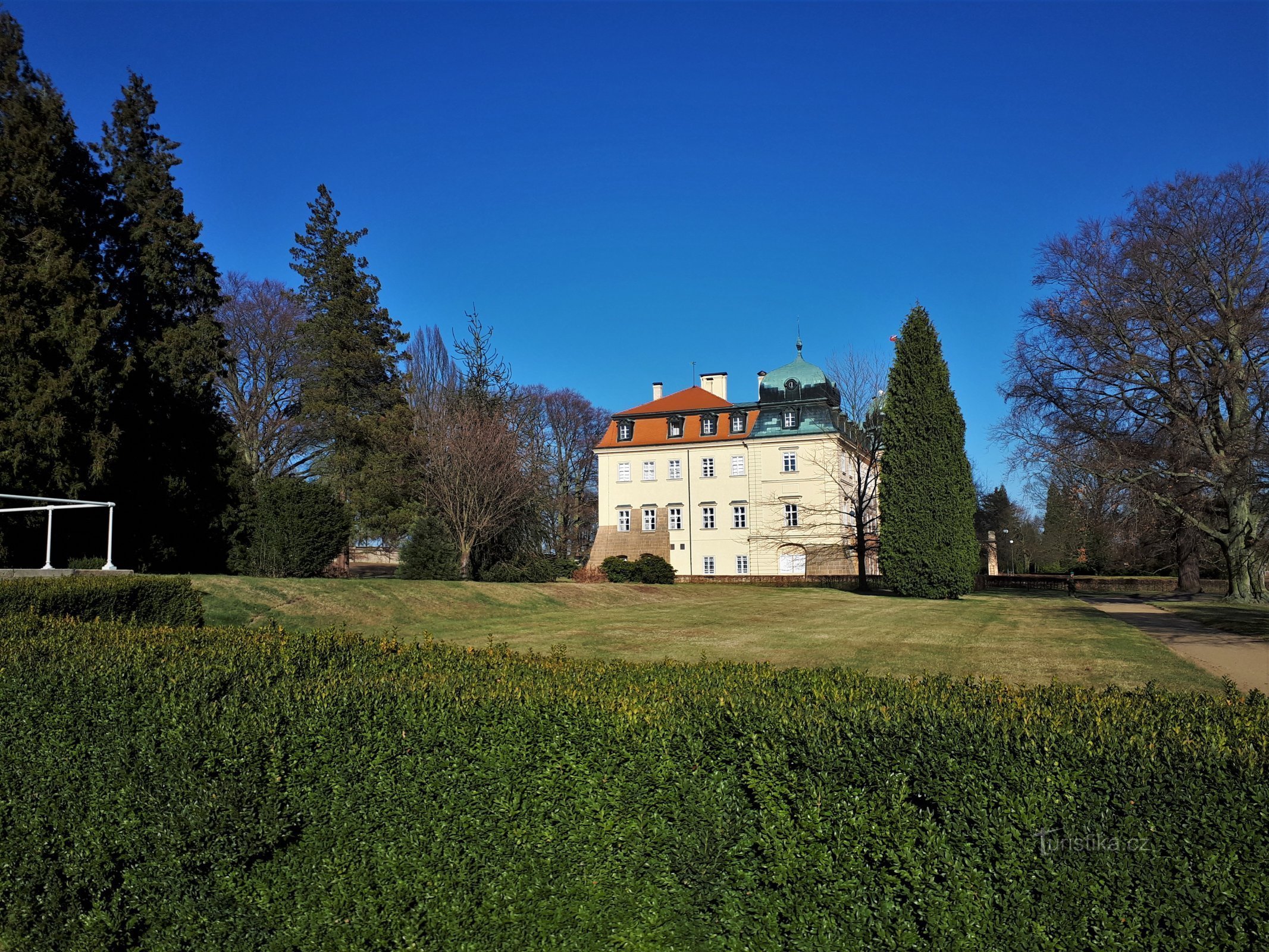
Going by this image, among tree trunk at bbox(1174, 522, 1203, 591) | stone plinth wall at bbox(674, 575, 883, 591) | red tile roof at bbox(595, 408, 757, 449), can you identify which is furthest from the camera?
red tile roof at bbox(595, 408, 757, 449)

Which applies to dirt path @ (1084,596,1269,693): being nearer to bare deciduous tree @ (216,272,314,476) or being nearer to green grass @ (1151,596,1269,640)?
green grass @ (1151,596,1269,640)

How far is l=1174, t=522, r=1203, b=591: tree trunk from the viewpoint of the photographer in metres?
30.9

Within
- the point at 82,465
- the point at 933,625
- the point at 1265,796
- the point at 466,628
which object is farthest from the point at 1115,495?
the point at 82,465

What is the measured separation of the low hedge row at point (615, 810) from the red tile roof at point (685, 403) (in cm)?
4469

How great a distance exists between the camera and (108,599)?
11391 mm

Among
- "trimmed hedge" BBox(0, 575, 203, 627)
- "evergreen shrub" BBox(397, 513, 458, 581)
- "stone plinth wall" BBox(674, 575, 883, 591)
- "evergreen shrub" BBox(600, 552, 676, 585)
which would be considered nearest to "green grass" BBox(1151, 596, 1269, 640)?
"stone plinth wall" BBox(674, 575, 883, 591)

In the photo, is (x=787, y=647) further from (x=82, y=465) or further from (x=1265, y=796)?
(x=82, y=465)

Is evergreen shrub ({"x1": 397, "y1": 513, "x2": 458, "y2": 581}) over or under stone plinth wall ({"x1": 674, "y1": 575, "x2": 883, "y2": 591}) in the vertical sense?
over

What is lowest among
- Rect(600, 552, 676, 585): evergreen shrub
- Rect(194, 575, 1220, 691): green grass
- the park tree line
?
Rect(194, 575, 1220, 691): green grass

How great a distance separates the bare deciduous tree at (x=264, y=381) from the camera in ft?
129

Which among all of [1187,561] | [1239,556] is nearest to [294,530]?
[1239,556]

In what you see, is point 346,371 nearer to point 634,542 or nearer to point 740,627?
point 634,542

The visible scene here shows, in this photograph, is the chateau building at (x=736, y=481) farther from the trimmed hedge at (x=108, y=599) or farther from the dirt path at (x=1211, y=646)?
the trimmed hedge at (x=108, y=599)

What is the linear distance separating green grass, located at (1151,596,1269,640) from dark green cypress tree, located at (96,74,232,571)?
2817 cm
